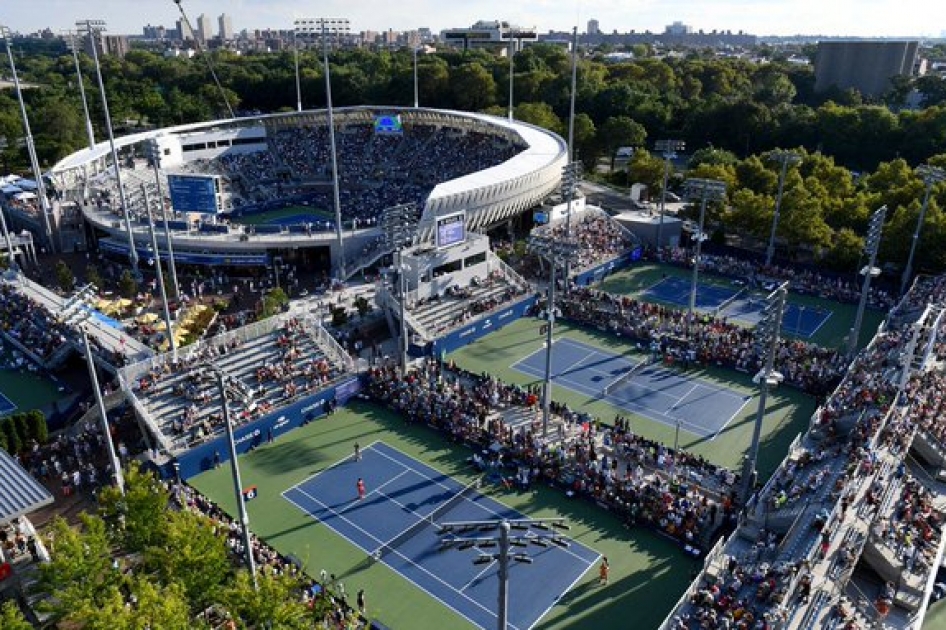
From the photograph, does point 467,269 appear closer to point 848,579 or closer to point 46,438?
point 46,438

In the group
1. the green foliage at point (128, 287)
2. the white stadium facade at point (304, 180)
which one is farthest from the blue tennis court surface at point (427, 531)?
the green foliage at point (128, 287)

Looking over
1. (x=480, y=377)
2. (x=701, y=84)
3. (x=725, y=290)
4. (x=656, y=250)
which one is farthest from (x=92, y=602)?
(x=701, y=84)

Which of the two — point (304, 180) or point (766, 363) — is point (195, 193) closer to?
point (304, 180)

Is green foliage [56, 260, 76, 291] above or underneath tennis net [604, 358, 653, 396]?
above

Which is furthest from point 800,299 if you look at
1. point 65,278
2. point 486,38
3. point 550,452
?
point 486,38

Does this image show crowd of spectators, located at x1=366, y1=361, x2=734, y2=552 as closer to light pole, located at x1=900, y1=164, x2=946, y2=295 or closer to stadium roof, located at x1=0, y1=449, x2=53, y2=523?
stadium roof, located at x1=0, y1=449, x2=53, y2=523

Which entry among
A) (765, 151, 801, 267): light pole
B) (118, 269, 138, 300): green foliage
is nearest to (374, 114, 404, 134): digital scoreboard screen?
(118, 269, 138, 300): green foliage

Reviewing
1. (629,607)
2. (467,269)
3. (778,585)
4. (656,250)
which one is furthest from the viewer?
(656,250)
